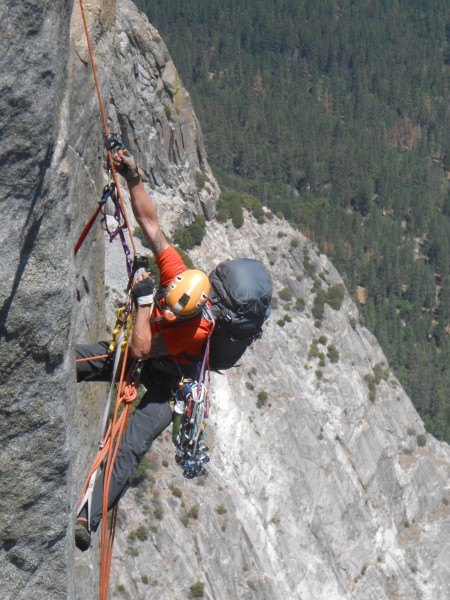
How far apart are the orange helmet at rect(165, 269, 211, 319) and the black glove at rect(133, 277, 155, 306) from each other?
29cm

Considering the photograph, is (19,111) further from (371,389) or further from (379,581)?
(371,389)

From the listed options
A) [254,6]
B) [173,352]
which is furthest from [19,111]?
[254,6]

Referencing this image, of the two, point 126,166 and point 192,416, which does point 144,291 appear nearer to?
point 126,166

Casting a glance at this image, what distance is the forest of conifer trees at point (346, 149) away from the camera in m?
125

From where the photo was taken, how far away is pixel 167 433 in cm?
3731

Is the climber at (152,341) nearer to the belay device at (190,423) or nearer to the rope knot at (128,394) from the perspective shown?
the belay device at (190,423)

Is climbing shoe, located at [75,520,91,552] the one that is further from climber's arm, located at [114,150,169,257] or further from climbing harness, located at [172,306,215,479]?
climber's arm, located at [114,150,169,257]

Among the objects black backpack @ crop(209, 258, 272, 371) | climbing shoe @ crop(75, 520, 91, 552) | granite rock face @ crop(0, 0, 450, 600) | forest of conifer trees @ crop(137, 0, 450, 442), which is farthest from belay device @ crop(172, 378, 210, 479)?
forest of conifer trees @ crop(137, 0, 450, 442)

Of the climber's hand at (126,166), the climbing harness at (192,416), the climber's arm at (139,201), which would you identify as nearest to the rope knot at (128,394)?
the climbing harness at (192,416)

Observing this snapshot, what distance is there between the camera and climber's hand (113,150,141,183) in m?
6.80

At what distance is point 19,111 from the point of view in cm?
427

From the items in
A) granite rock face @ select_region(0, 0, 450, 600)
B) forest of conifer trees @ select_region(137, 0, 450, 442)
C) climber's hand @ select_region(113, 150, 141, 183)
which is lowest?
forest of conifer trees @ select_region(137, 0, 450, 442)

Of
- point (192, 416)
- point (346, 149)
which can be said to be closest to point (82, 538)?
point (192, 416)

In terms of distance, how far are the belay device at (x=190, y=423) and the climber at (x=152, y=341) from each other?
0.10 meters
